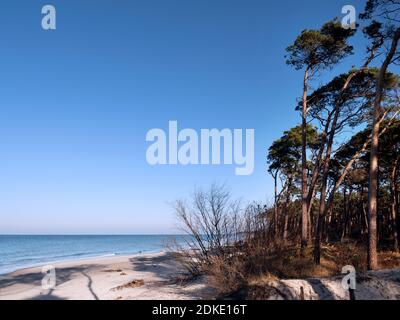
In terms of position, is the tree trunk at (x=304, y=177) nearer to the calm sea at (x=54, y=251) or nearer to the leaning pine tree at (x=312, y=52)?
the leaning pine tree at (x=312, y=52)

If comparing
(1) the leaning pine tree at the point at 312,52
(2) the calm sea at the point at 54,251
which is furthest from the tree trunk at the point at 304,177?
(2) the calm sea at the point at 54,251

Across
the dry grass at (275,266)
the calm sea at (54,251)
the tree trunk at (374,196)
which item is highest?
the tree trunk at (374,196)

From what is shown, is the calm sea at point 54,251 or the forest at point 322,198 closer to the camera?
the forest at point 322,198

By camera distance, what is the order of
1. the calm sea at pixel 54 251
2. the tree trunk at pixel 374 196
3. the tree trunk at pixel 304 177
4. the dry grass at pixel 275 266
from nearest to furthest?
the dry grass at pixel 275 266 < the tree trunk at pixel 374 196 < the tree trunk at pixel 304 177 < the calm sea at pixel 54 251

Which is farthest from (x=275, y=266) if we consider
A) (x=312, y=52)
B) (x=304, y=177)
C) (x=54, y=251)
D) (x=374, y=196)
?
(x=54, y=251)

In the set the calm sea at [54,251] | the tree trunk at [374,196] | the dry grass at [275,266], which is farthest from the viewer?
the calm sea at [54,251]

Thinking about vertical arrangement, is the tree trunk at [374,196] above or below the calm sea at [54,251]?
above

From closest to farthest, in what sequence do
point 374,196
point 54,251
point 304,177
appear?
1. point 374,196
2. point 304,177
3. point 54,251

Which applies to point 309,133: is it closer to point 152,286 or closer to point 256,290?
point 152,286

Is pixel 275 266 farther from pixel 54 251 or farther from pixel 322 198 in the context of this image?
pixel 54 251

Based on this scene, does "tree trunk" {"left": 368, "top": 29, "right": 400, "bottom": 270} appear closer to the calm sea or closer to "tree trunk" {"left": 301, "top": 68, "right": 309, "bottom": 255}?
"tree trunk" {"left": 301, "top": 68, "right": 309, "bottom": 255}

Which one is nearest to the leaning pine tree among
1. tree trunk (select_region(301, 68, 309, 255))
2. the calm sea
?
tree trunk (select_region(301, 68, 309, 255))
